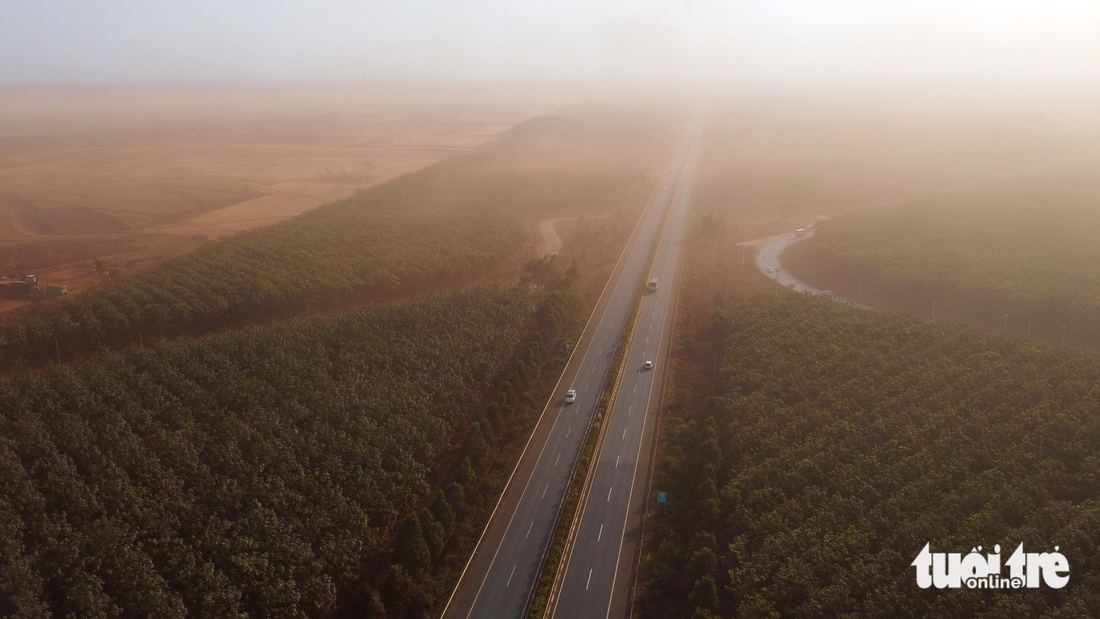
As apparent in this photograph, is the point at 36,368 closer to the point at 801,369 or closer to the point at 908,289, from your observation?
the point at 801,369

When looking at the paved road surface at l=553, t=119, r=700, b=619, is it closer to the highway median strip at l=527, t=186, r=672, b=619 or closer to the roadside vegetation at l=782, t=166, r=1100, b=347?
the highway median strip at l=527, t=186, r=672, b=619

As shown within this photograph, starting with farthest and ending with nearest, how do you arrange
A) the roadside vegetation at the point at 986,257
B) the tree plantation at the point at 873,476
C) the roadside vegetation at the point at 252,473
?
the roadside vegetation at the point at 986,257
the roadside vegetation at the point at 252,473
the tree plantation at the point at 873,476

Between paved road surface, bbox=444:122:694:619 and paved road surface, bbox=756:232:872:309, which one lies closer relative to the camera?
paved road surface, bbox=444:122:694:619

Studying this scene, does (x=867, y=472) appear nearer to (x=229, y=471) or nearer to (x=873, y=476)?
(x=873, y=476)

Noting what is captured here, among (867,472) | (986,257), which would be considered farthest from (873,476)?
(986,257)

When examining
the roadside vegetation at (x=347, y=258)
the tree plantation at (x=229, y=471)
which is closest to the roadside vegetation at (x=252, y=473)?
the tree plantation at (x=229, y=471)

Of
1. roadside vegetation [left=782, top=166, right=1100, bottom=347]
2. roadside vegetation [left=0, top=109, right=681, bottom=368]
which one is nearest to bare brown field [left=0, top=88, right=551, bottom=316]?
roadside vegetation [left=0, top=109, right=681, bottom=368]

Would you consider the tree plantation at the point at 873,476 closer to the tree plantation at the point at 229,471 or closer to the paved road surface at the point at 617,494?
the paved road surface at the point at 617,494
